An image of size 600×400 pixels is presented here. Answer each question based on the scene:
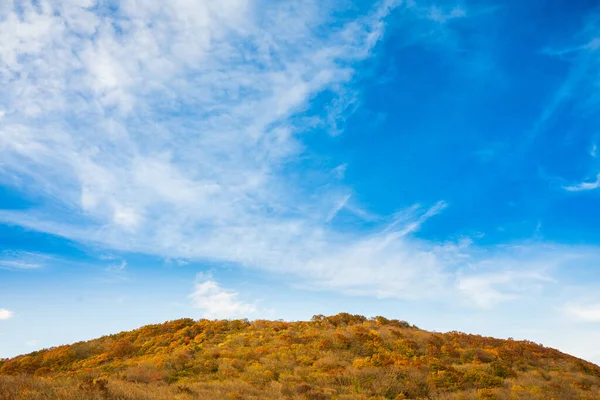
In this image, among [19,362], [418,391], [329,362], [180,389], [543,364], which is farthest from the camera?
[19,362]

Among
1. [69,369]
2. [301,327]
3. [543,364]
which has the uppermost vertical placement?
[301,327]

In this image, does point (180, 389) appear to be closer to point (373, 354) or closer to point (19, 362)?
point (373, 354)

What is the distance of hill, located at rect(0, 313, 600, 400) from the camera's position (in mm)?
13570

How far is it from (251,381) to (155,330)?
16095 mm

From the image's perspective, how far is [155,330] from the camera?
28500mm

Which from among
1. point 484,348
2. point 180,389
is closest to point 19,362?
point 180,389

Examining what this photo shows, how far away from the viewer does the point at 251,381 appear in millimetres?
15469

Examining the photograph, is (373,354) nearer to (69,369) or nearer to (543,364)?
(543,364)

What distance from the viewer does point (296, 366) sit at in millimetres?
17609

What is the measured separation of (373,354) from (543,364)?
10457 mm

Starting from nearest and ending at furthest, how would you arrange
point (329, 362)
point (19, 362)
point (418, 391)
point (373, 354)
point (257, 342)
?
point (418, 391), point (329, 362), point (373, 354), point (257, 342), point (19, 362)

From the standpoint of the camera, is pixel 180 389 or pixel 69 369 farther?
pixel 69 369

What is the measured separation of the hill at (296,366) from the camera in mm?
13570

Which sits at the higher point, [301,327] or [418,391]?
[301,327]
